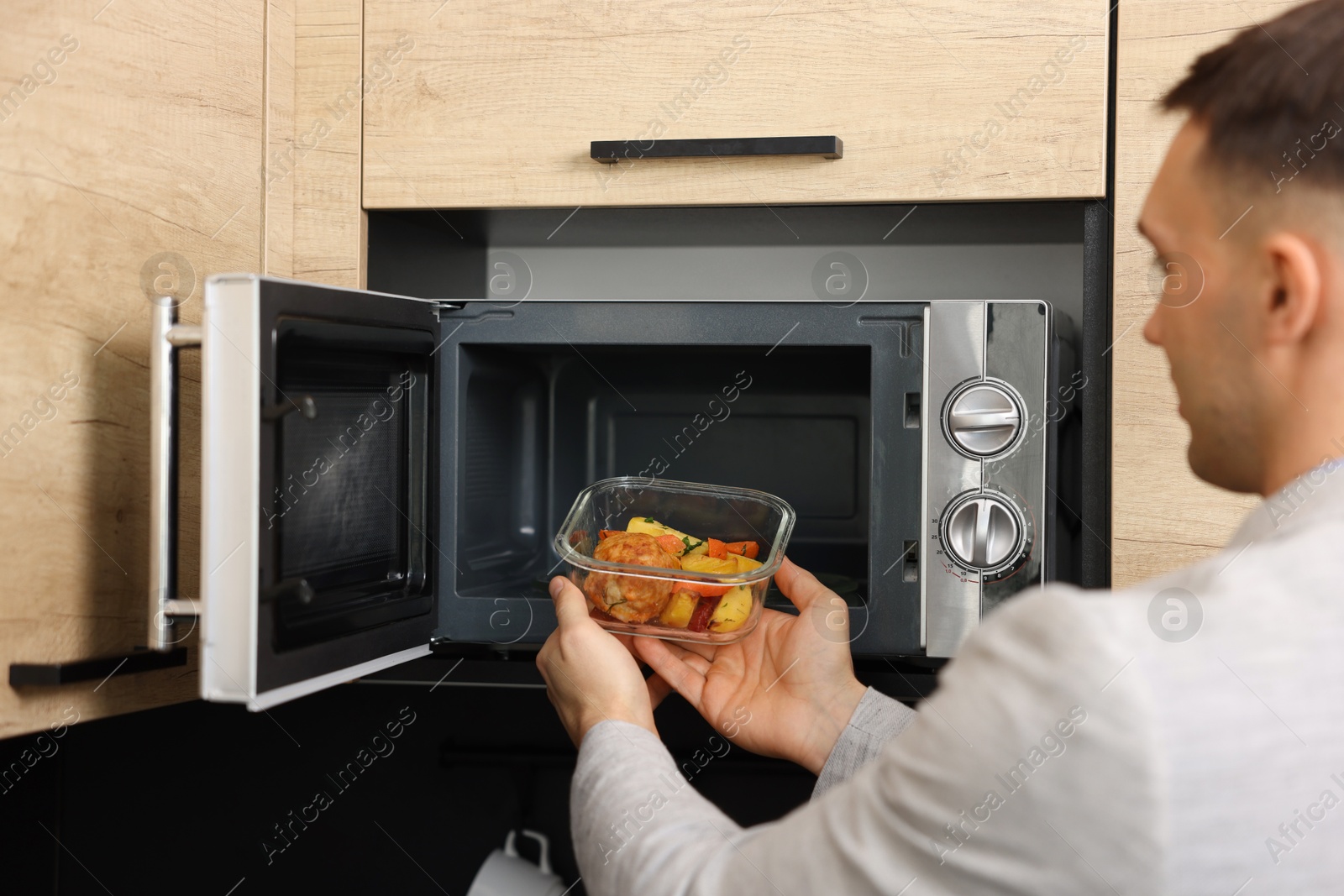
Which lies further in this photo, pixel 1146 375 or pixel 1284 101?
pixel 1146 375

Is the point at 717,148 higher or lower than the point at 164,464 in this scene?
higher

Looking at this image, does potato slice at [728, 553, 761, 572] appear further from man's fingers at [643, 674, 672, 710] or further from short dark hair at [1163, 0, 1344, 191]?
short dark hair at [1163, 0, 1344, 191]

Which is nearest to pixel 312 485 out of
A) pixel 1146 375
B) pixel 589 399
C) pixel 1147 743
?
pixel 589 399

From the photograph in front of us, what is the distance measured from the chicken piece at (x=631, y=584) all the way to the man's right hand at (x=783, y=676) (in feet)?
0.20

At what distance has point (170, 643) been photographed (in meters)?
0.69

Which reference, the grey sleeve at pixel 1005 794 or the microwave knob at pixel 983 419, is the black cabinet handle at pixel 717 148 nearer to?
the microwave knob at pixel 983 419

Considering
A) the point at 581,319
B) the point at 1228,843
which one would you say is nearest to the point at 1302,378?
the point at 1228,843

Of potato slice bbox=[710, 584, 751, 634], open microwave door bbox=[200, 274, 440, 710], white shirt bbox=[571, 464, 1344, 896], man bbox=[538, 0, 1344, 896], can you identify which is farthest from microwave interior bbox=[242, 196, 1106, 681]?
white shirt bbox=[571, 464, 1344, 896]

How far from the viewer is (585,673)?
713 mm

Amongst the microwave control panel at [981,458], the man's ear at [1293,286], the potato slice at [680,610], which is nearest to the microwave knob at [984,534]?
the microwave control panel at [981,458]

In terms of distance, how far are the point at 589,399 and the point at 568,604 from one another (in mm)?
367

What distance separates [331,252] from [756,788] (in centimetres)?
75

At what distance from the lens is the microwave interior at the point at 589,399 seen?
28.6 inches

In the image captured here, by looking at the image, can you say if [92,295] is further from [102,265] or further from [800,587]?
[800,587]
